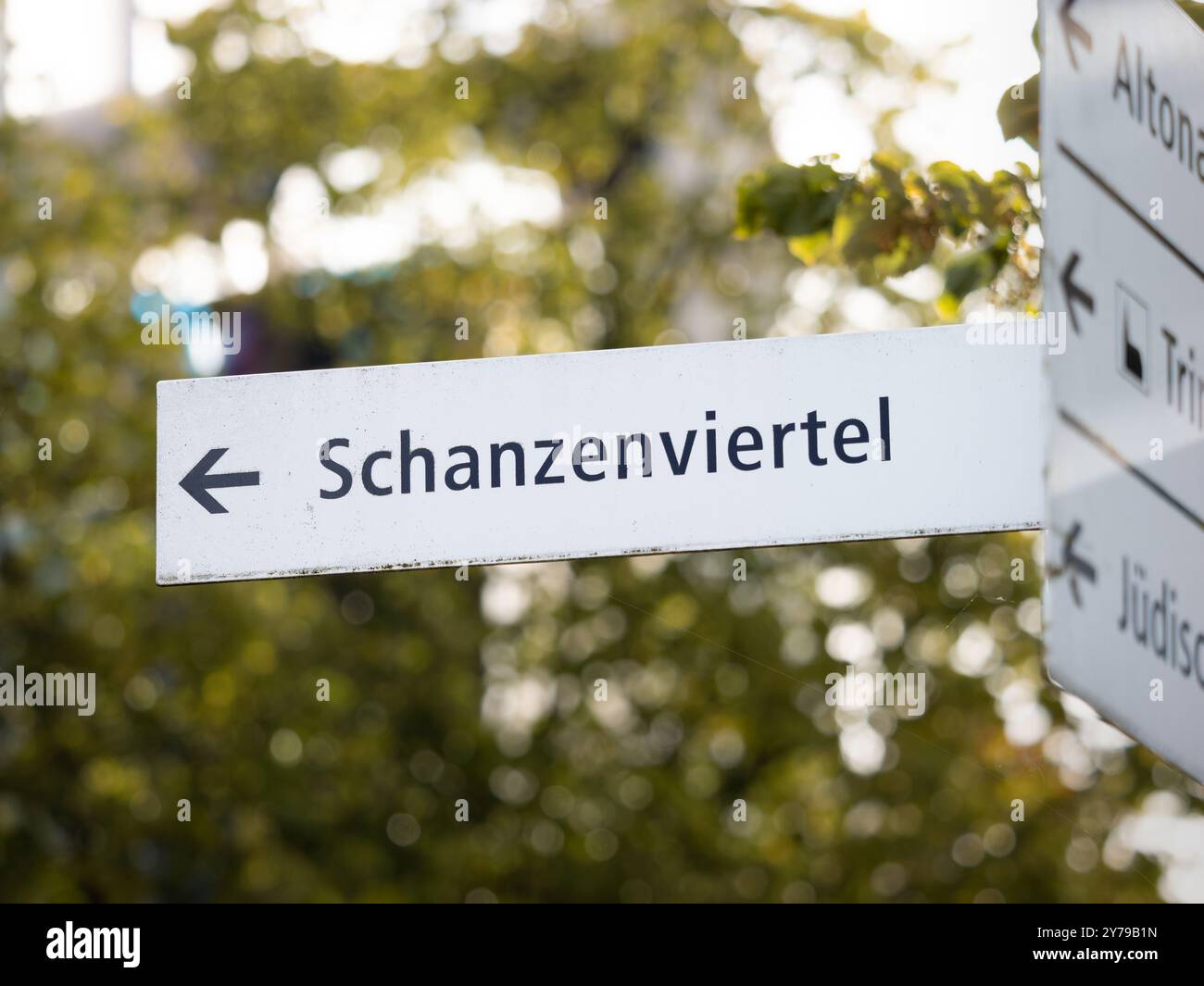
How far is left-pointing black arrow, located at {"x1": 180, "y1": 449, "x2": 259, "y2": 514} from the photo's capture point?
6.79ft

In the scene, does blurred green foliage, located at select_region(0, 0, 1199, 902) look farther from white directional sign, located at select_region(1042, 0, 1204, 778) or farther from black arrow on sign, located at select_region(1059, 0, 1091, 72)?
black arrow on sign, located at select_region(1059, 0, 1091, 72)

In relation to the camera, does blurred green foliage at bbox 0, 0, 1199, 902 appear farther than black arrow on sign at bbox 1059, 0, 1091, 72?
Yes

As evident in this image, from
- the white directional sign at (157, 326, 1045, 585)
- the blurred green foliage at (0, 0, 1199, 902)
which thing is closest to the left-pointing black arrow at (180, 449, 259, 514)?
the white directional sign at (157, 326, 1045, 585)

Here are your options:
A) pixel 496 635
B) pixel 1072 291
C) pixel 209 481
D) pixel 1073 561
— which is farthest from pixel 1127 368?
pixel 496 635

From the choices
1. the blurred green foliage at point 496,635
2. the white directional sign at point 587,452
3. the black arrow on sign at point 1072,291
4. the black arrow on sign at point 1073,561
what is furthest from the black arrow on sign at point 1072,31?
the blurred green foliage at point 496,635

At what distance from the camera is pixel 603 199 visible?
9469 mm

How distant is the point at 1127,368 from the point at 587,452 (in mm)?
806

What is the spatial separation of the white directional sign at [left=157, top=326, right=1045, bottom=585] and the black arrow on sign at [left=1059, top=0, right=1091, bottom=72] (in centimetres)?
64

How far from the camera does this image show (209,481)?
208cm

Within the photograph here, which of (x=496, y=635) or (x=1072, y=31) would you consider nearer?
(x=1072, y=31)

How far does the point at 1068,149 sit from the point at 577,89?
28.7ft

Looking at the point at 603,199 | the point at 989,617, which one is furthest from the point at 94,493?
the point at 989,617

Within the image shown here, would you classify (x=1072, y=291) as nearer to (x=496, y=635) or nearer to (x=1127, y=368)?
(x=1127, y=368)

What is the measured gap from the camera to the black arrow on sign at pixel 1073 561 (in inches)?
48.3
